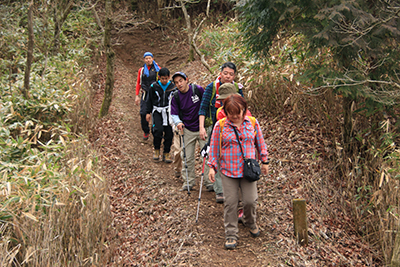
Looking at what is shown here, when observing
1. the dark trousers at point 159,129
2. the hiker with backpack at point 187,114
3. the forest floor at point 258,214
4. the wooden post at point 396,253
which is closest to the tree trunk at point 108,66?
the forest floor at point 258,214

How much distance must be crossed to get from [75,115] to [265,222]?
6.09 m

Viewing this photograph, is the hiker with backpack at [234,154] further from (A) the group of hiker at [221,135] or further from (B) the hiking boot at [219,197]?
(B) the hiking boot at [219,197]

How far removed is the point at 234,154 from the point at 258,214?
156 centimetres

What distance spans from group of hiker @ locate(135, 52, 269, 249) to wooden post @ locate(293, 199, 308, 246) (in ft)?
1.81

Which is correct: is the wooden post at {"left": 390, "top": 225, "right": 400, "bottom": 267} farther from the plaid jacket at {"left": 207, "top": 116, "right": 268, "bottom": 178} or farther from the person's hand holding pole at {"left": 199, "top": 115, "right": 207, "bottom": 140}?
the person's hand holding pole at {"left": 199, "top": 115, "right": 207, "bottom": 140}

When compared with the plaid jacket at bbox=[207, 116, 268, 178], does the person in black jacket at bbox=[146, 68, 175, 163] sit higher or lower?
higher

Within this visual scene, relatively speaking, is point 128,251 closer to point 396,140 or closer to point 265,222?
point 265,222

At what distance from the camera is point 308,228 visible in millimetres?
4656

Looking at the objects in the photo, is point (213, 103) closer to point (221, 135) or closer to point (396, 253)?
point (221, 135)

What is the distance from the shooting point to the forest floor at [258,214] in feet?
14.0

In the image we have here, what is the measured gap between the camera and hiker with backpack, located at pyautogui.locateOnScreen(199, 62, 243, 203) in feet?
15.5

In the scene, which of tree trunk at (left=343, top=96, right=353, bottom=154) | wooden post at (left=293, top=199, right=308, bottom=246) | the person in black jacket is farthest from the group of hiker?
tree trunk at (left=343, top=96, right=353, bottom=154)

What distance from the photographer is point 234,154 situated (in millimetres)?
4008

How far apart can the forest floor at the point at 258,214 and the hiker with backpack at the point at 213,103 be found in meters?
0.90
